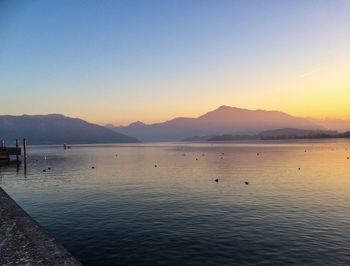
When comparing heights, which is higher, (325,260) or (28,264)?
(28,264)

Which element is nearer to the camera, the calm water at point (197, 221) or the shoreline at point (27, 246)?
the shoreline at point (27, 246)

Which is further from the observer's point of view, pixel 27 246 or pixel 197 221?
pixel 197 221

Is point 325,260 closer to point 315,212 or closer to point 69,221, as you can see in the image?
point 315,212

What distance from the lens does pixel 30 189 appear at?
5362cm

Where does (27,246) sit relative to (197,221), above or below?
above

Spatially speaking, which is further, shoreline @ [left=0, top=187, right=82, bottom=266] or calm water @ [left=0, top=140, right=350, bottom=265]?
calm water @ [left=0, top=140, right=350, bottom=265]

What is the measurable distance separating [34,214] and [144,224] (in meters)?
13.3

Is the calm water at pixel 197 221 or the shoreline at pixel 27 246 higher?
the shoreline at pixel 27 246

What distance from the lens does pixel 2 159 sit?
10219cm

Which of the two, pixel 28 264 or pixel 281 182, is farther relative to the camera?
pixel 281 182

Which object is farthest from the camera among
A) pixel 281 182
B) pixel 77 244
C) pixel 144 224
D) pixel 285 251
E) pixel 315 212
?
pixel 281 182

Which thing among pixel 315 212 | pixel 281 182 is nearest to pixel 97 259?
pixel 315 212

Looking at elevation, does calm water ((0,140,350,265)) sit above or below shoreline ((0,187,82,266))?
below

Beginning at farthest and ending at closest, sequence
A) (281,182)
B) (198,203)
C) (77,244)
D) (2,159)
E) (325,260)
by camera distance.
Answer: (2,159), (281,182), (198,203), (77,244), (325,260)
